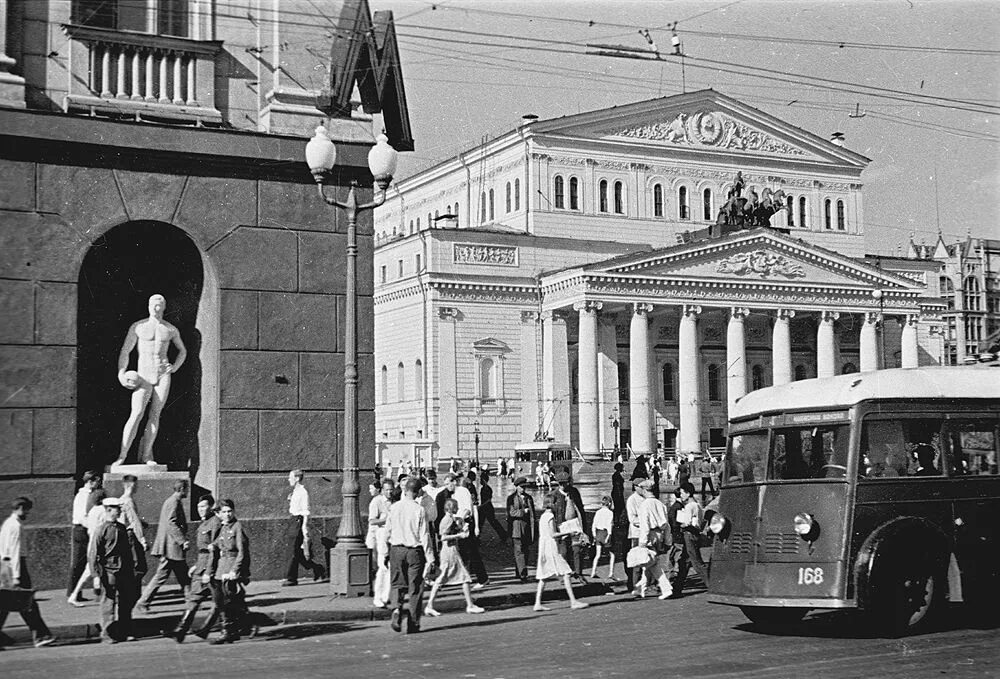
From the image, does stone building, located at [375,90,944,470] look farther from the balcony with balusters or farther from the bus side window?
the bus side window

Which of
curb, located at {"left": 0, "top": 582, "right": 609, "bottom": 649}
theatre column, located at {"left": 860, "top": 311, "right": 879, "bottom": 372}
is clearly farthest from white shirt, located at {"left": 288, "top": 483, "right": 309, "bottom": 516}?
theatre column, located at {"left": 860, "top": 311, "right": 879, "bottom": 372}

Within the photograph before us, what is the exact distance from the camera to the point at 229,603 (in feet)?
44.4

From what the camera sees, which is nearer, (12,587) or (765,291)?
(12,587)

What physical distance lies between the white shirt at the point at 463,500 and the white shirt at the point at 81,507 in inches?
218

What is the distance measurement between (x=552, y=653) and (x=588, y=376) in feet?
184

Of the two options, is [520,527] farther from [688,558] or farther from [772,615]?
[772,615]

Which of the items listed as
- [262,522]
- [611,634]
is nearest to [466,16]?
[262,522]

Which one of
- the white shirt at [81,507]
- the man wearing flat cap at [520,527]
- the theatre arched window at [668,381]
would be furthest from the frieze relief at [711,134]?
the white shirt at [81,507]

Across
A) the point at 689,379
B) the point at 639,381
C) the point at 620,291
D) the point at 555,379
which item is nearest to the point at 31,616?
the point at 620,291

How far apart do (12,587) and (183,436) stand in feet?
18.1

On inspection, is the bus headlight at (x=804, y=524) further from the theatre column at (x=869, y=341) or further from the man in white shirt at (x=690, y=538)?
the theatre column at (x=869, y=341)

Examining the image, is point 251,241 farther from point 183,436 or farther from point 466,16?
point 466,16

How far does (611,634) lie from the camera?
45.2 feet

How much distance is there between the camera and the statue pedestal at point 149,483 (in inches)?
688
